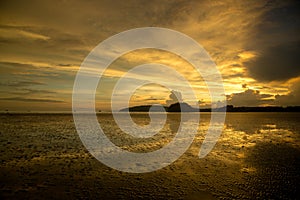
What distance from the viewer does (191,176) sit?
1283 cm

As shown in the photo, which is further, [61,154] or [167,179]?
[61,154]

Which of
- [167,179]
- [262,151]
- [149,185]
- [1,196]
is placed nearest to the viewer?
[1,196]

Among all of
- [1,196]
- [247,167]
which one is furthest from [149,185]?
[247,167]

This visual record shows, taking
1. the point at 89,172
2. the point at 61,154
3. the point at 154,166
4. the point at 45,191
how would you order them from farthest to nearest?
1. the point at 61,154
2. the point at 154,166
3. the point at 89,172
4. the point at 45,191

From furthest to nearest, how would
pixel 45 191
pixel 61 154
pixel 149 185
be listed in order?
pixel 61 154
pixel 149 185
pixel 45 191

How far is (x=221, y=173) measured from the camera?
13.5 m

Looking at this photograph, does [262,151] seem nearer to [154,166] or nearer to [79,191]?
[154,166]

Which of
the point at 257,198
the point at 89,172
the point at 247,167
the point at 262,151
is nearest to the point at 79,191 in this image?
the point at 89,172

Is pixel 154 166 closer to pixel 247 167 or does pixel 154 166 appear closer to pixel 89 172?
pixel 89 172


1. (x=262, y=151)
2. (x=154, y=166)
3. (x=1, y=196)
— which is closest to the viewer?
(x=1, y=196)

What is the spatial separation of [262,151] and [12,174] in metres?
21.8

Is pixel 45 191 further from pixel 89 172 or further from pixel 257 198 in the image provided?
pixel 257 198

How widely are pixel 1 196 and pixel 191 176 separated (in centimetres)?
1024

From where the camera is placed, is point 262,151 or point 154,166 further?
point 262,151
